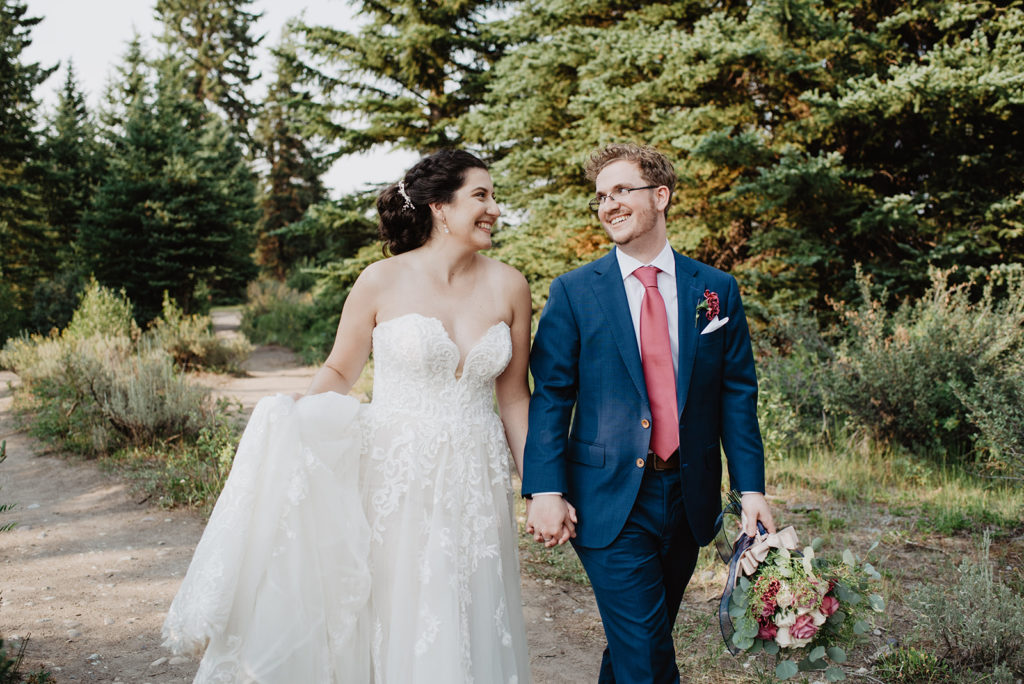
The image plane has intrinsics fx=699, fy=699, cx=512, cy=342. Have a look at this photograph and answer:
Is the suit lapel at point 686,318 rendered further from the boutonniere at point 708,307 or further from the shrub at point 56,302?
the shrub at point 56,302

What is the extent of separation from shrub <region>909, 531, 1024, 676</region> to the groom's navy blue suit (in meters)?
1.68

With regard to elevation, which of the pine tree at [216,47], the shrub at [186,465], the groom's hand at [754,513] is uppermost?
the pine tree at [216,47]

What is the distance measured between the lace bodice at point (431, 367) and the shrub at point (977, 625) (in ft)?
7.97

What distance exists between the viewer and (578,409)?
2.58 metres

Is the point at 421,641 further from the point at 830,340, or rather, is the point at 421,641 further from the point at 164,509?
the point at 830,340

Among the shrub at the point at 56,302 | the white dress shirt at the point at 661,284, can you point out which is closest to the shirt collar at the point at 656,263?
the white dress shirt at the point at 661,284

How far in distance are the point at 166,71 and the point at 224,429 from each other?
65.5 feet

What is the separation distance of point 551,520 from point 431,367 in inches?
30.6

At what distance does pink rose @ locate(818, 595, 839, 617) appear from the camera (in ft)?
6.78

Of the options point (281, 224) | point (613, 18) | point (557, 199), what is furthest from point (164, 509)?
Answer: point (281, 224)

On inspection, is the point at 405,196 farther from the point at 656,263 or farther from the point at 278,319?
the point at 278,319

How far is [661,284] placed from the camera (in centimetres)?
259

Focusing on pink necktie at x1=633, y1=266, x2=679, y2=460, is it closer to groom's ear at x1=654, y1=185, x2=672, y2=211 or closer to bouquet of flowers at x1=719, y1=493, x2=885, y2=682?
groom's ear at x1=654, y1=185, x2=672, y2=211

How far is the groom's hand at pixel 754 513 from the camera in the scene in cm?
234
